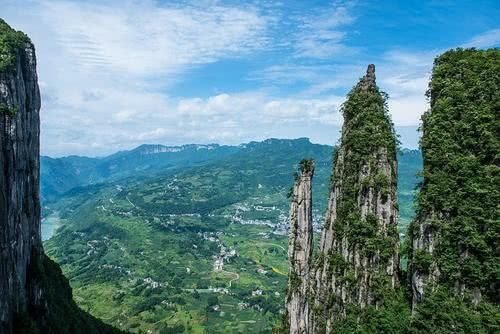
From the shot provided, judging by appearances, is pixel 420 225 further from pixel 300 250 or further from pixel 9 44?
pixel 9 44

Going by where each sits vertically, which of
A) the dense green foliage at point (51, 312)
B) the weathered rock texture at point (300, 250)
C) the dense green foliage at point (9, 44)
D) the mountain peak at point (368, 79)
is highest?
the dense green foliage at point (9, 44)

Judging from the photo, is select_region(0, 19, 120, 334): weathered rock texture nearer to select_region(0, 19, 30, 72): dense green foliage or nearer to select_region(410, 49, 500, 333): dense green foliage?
select_region(0, 19, 30, 72): dense green foliage

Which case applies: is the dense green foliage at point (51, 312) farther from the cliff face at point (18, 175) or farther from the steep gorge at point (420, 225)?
the steep gorge at point (420, 225)

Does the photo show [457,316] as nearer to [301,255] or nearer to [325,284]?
[325,284]

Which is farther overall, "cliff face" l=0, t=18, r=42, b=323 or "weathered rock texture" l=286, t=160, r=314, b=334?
"cliff face" l=0, t=18, r=42, b=323

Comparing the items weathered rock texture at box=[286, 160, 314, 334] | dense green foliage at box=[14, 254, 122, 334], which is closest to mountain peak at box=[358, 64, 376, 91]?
weathered rock texture at box=[286, 160, 314, 334]

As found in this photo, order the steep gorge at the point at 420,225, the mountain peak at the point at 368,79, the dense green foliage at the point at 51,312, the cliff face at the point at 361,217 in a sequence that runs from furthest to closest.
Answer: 1. the dense green foliage at the point at 51,312
2. the mountain peak at the point at 368,79
3. the cliff face at the point at 361,217
4. the steep gorge at the point at 420,225

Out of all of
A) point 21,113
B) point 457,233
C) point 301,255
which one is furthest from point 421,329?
point 21,113

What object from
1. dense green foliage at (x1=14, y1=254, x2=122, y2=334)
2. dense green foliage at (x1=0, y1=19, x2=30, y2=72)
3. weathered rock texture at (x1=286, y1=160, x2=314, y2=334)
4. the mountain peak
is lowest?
dense green foliage at (x1=14, y1=254, x2=122, y2=334)

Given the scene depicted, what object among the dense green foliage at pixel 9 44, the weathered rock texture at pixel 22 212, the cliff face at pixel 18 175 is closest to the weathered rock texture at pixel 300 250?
the weathered rock texture at pixel 22 212

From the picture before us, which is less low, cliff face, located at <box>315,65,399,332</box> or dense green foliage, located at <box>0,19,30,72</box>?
dense green foliage, located at <box>0,19,30,72</box>
